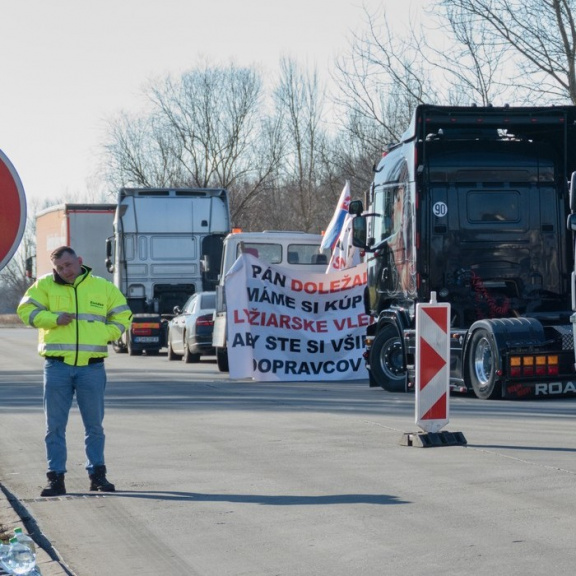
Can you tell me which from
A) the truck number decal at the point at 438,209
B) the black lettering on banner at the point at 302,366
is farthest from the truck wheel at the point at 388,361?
the black lettering on banner at the point at 302,366

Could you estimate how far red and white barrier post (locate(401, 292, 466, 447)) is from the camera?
11352 millimetres

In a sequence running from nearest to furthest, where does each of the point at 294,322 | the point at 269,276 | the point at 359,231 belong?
the point at 359,231 < the point at 294,322 < the point at 269,276

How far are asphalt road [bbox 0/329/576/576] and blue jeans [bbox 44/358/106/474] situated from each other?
1.06 feet

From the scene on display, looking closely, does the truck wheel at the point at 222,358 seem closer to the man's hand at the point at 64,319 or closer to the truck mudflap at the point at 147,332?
the truck mudflap at the point at 147,332

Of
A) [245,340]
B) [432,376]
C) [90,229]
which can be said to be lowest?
[245,340]

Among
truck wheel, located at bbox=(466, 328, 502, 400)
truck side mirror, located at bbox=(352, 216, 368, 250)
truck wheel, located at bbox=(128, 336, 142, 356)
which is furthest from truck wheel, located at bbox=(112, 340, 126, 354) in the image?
truck wheel, located at bbox=(466, 328, 502, 400)

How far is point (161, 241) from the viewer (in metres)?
30.7

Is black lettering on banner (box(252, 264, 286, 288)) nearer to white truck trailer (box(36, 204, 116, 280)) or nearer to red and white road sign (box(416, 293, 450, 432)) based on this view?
red and white road sign (box(416, 293, 450, 432))

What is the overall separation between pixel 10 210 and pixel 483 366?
997 cm

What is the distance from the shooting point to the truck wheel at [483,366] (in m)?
15.8

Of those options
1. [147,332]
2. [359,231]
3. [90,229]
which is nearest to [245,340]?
[359,231]

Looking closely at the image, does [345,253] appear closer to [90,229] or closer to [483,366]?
[483,366]

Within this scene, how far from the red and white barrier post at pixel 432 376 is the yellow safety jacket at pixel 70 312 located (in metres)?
3.28

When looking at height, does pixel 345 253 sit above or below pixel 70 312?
above
